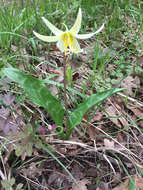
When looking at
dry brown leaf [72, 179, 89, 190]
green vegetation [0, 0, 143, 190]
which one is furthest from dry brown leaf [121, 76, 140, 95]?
dry brown leaf [72, 179, 89, 190]

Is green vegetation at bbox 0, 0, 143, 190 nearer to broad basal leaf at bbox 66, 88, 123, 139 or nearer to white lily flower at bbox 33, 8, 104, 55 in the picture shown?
broad basal leaf at bbox 66, 88, 123, 139

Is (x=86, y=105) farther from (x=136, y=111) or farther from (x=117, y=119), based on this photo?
(x=136, y=111)

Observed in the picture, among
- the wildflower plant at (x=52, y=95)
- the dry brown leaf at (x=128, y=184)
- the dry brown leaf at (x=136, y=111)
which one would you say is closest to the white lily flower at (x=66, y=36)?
the wildflower plant at (x=52, y=95)

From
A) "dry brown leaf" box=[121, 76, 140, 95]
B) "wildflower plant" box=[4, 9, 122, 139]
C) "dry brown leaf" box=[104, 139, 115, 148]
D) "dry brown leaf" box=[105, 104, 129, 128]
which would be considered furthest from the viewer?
"dry brown leaf" box=[121, 76, 140, 95]

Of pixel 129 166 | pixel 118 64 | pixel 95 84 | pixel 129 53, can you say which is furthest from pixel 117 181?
pixel 129 53

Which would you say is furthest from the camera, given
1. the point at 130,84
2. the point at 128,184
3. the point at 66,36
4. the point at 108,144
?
the point at 130,84

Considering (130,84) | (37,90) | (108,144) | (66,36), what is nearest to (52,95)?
(37,90)
